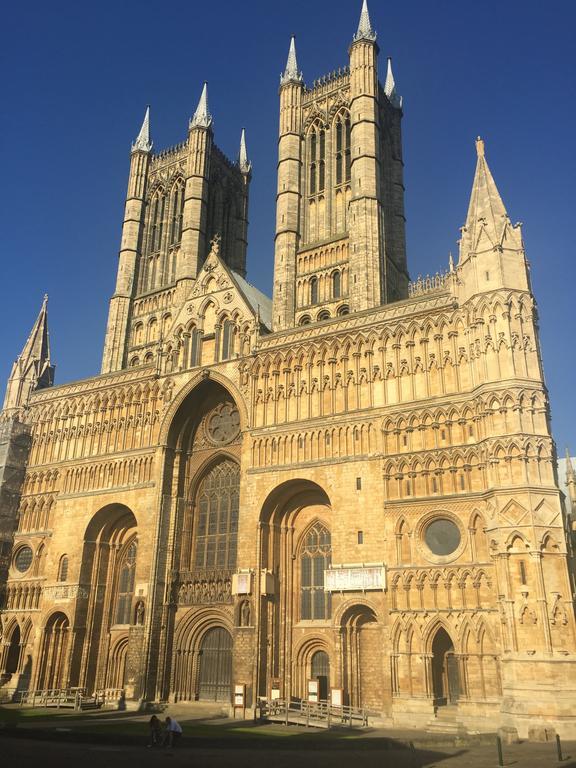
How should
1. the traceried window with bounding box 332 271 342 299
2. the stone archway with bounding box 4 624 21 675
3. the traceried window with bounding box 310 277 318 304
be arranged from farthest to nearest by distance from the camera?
the traceried window with bounding box 310 277 318 304 → the traceried window with bounding box 332 271 342 299 → the stone archway with bounding box 4 624 21 675

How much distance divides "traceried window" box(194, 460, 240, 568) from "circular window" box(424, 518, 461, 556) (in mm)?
12118

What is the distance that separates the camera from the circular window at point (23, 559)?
43.8 metres

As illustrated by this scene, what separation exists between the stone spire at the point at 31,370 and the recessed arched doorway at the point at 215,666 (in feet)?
75.2

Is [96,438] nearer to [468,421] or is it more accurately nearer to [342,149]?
[468,421]

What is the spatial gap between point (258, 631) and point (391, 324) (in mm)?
16641

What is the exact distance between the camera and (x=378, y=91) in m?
57.6

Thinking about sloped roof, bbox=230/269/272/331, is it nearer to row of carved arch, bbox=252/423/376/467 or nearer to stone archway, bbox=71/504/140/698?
row of carved arch, bbox=252/423/376/467

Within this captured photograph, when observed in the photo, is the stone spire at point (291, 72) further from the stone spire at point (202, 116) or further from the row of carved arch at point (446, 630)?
the row of carved arch at point (446, 630)

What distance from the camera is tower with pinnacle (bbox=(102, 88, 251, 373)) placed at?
194 feet

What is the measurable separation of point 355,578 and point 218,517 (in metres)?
11.2

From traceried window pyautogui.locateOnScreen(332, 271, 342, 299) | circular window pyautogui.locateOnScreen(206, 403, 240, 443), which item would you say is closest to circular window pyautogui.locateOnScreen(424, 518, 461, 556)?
circular window pyautogui.locateOnScreen(206, 403, 240, 443)

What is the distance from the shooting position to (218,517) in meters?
39.4

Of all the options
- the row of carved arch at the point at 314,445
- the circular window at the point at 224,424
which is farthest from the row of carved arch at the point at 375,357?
the circular window at the point at 224,424

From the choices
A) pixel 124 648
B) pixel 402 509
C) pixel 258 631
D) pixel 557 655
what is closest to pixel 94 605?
pixel 124 648
